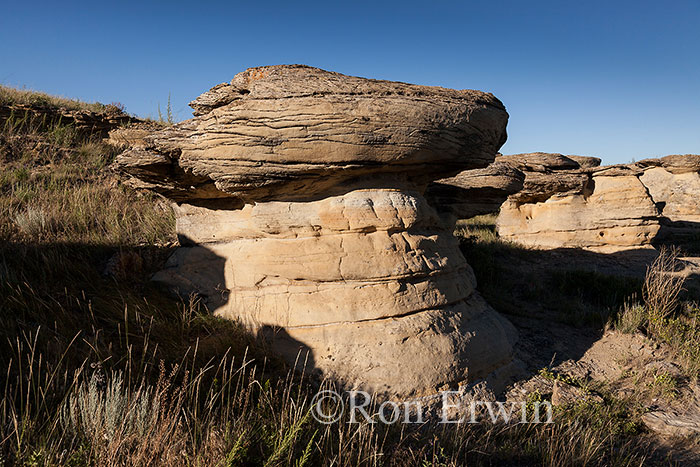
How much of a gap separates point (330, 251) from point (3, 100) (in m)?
9.88

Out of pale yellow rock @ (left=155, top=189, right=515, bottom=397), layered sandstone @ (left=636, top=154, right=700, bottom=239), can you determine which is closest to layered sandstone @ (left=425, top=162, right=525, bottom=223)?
pale yellow rock @ (left=155, top=189, right=515, bottom=397)

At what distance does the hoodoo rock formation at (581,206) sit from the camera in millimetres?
11508

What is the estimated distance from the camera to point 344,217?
4.55m

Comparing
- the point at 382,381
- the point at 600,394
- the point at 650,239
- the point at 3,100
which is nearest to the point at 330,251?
the point at 382,381

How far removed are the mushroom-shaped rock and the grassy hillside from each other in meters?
8.28

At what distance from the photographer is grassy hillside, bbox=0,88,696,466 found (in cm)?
273

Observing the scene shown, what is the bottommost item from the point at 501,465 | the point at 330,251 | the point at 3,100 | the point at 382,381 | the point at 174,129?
the point at 501,465

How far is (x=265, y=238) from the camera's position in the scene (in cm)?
493

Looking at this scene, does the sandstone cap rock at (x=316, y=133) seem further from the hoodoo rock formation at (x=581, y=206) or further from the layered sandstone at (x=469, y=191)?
the hoodoo rock formation at (x=581, y=206)

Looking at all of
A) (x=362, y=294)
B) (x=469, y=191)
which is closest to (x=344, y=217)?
(x=362, y=294)

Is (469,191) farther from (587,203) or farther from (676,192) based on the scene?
(676,192)

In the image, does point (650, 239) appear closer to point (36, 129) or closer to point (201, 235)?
point (201, 235)

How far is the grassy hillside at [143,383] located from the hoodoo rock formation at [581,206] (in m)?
8.29

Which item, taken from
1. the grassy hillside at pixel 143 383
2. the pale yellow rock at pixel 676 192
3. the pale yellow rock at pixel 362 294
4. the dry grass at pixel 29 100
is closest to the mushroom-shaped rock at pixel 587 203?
the pale yellow rock at pixel 676 192
